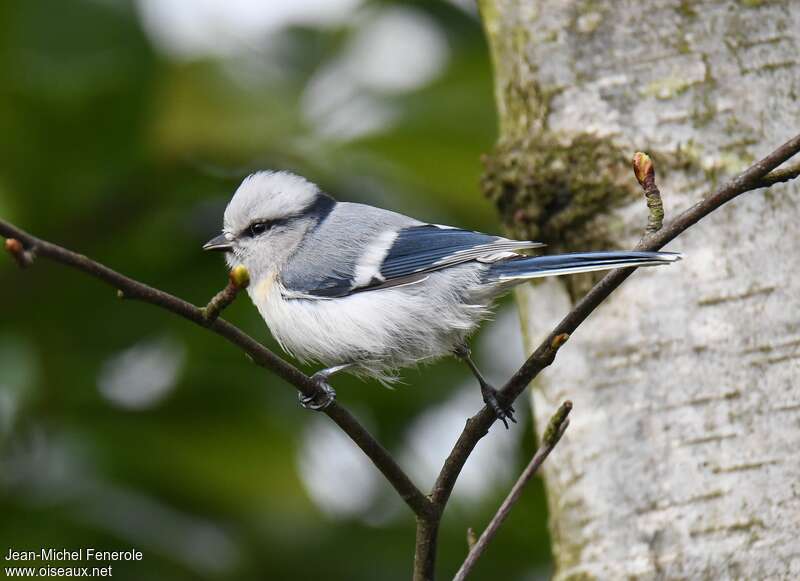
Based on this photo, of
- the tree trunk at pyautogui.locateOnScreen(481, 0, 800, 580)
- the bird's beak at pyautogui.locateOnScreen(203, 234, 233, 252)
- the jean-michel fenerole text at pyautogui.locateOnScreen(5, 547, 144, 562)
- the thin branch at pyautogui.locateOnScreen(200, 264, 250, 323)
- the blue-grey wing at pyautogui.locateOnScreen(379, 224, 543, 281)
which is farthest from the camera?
the jean-michel fenerole text at pyautogui.locateOnScreen(5, 547, 144, 562)

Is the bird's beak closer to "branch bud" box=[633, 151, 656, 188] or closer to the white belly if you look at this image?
the white belly

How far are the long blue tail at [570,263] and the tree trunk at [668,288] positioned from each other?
0.97ft

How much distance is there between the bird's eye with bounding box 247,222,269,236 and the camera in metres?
2.79

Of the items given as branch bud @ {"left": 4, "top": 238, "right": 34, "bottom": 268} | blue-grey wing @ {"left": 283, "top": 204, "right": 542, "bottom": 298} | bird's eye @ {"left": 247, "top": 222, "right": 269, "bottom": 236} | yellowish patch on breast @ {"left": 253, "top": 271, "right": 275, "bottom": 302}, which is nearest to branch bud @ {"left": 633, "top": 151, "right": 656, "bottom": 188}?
blue-grey wing @ {"left": 283, "top": 204, "right": 542, "bottom": 298}

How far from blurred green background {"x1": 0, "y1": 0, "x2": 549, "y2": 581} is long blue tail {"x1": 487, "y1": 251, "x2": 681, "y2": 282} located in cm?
106

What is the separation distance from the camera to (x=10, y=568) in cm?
291

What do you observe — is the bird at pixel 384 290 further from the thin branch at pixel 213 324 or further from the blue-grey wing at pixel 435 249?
the thin branch at pixel 213 324

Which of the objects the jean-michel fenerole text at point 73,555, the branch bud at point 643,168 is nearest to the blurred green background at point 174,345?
the jean-michel fenerole text at point 73,555

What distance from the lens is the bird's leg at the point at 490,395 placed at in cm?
190

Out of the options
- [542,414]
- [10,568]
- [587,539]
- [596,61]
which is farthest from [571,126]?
[10,568]

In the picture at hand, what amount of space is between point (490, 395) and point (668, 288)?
48 centimetres

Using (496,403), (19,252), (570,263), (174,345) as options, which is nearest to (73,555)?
(174,345)

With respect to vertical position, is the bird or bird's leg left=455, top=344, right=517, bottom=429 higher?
the bird

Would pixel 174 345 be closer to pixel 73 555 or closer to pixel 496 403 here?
pixel 73 555
